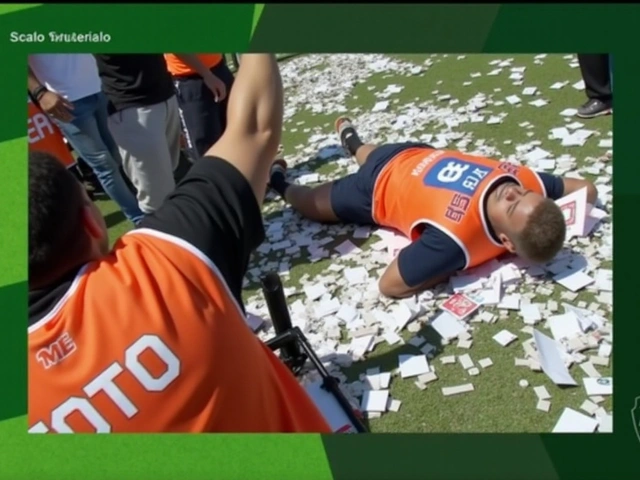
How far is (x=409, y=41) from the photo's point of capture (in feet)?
3.58

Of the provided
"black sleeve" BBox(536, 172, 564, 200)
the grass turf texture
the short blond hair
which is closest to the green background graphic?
the grass turf texture

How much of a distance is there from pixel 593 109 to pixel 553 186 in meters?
0.39

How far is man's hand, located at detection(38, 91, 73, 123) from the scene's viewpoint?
168cm

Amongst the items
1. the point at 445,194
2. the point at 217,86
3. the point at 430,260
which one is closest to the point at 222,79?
the point at 217,86

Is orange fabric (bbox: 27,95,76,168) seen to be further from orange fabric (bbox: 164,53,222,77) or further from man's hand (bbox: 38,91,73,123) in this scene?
orange fabric (bbox: 164,53,222,77)

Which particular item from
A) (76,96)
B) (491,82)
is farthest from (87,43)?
(491,82)

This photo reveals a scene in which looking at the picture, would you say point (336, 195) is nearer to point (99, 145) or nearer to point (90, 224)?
point (99, 145)

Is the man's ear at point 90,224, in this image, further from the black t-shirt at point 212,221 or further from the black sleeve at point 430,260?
the black sleeve at point 430,260

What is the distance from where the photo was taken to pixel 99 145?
6.54ft

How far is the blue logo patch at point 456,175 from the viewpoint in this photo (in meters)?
1.87

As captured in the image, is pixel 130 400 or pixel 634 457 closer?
pixel 130 400

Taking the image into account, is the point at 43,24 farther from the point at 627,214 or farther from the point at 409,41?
the point at 627,214

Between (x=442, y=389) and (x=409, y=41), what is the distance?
0.86 meters

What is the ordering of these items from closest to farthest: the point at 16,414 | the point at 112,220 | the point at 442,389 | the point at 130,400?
the point at 130,400
the point at 16,414
the point at 442,389
the point at 112,220
